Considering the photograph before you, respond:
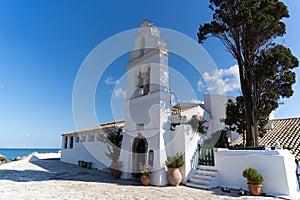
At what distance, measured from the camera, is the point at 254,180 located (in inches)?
273

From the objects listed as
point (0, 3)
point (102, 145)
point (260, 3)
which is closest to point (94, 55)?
point (0, 3)

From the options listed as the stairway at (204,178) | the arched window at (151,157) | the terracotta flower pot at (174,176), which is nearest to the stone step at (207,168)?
the stairway at (204,178)

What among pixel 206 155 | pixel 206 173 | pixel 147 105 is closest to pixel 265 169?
pixel 206 173

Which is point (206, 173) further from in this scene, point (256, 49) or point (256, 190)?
point (256, 49)

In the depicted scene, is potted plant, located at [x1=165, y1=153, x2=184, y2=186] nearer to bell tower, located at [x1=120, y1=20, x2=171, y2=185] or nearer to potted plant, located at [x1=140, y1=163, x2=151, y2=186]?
bell tower, located at [x1=120, y1=20, x2=171, y2=185]

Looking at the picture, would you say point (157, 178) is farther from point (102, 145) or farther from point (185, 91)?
point (102, 145)

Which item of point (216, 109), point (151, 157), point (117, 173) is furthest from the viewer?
point (216, 109)

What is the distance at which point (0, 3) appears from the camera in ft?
36.2

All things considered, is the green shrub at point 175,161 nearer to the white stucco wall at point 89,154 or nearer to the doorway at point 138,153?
the doorway at point 138,153

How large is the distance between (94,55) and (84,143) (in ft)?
28.7

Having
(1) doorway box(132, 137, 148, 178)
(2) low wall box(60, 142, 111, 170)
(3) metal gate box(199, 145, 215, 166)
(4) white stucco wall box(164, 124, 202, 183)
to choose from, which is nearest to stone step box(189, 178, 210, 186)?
(4) white stucco wall box(164, 124, 202, 183)

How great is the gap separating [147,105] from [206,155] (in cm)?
389

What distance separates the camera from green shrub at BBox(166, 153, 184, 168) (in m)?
8.68

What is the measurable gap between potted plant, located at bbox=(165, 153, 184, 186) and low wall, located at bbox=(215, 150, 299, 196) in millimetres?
1739
